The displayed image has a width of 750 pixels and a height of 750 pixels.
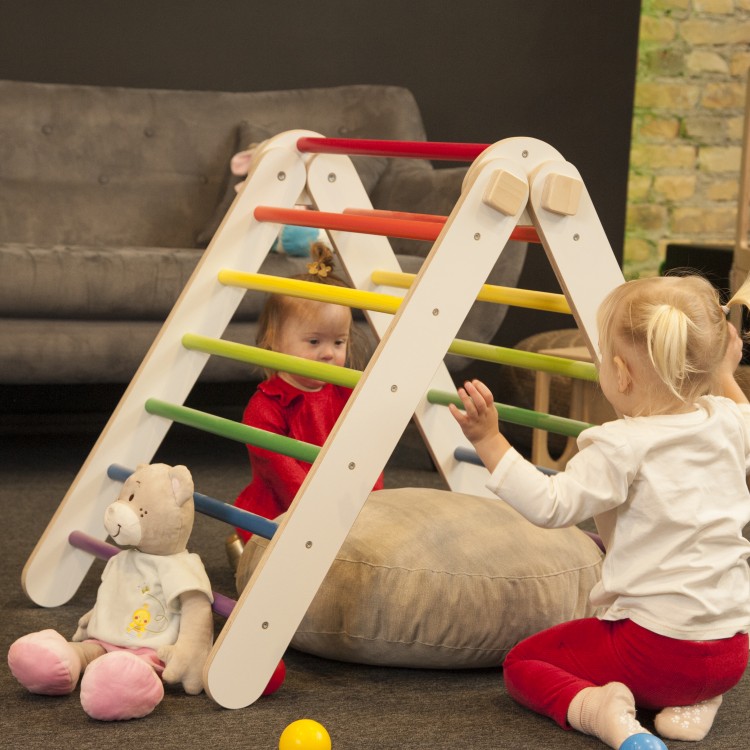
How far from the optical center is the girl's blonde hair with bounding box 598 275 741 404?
1272 millimetres

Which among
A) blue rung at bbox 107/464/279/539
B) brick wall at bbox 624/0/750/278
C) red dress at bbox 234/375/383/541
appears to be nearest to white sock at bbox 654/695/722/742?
blue rung at bbox 107/464/279/539

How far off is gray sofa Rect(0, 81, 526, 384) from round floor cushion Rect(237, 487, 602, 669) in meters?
1.24

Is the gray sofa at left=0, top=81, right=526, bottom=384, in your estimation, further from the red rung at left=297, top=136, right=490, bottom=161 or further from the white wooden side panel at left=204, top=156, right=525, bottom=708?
the white wooden side panel at left=204, top=156, right=525, bottom=708

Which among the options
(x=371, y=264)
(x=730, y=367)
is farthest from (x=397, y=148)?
(x=730, y=367)

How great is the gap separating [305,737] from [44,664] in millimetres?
345

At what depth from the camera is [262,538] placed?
5.24ft

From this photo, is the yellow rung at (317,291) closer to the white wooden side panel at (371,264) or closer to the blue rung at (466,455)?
the white wooden side panel at (371,264)

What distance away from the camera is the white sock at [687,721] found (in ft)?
4.28

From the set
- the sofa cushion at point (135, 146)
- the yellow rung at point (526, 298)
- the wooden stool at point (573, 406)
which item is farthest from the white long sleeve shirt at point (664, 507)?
the sofa cushion at point (135, 146)

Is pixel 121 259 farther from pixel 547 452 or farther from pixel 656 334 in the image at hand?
pixel 656 334

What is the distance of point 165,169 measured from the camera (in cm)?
334

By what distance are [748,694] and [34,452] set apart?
6.59 ft

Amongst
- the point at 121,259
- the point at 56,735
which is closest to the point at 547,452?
the point at 121,259

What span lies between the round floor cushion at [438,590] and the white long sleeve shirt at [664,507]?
0.66 ft
